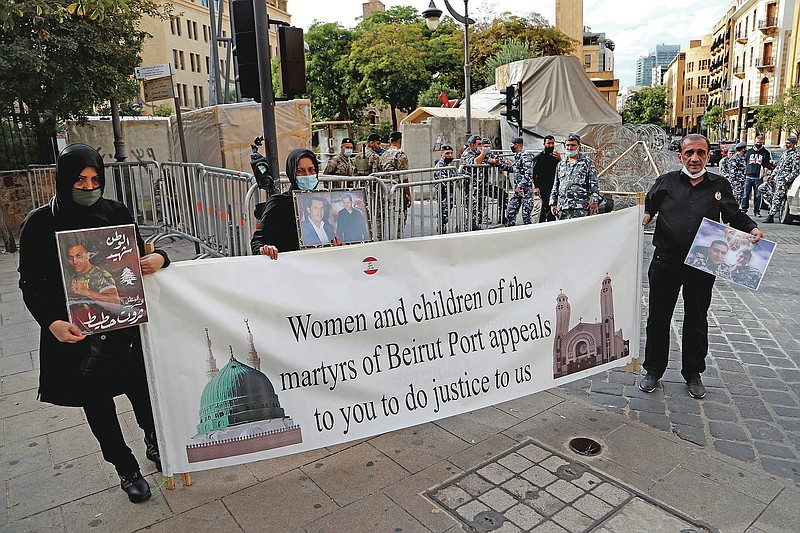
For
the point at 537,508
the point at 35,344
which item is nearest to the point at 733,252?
the point at 537,508

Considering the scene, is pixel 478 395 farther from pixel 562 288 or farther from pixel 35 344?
pixel 35 344

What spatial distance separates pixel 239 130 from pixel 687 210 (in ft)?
32.8

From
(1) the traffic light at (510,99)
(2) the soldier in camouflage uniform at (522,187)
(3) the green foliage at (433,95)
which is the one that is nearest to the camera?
(2) the soldier in camouflage uniform at (522,187)

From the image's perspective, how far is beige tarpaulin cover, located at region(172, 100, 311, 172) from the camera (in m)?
12.2

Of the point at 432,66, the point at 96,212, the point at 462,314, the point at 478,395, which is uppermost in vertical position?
the point at 432,66

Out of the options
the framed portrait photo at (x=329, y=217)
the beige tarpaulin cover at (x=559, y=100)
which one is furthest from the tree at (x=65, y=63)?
the beige tarpaulin cover at (x=559, y=100)

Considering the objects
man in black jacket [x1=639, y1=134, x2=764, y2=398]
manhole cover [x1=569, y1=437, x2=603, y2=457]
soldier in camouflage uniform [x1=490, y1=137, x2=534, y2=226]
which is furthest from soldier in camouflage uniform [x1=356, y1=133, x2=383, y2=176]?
manhole cover [x1=569, y1=437, x2=603, y2=457]

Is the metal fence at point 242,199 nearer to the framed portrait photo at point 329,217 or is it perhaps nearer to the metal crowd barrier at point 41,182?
the metal crowd barrier at point 41,182

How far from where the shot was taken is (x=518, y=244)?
394cm

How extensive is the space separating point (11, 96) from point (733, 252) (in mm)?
12109

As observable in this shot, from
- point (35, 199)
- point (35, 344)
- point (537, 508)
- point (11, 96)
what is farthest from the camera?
point (35, 199)

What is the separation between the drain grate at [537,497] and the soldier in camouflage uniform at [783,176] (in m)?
12.8

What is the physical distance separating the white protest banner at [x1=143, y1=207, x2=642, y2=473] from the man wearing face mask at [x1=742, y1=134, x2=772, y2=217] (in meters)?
13.0

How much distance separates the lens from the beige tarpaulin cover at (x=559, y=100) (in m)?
24.3
